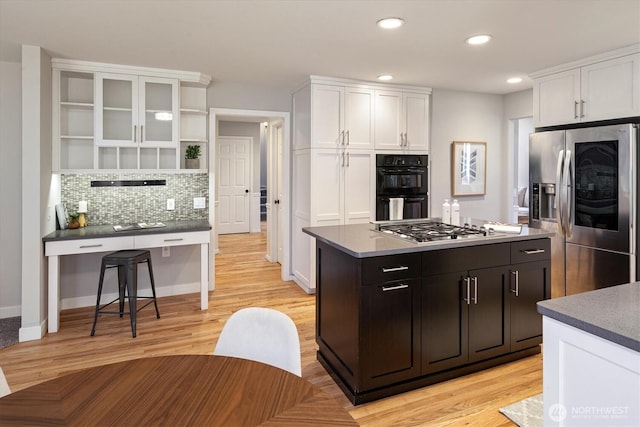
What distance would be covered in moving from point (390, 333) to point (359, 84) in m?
3.09

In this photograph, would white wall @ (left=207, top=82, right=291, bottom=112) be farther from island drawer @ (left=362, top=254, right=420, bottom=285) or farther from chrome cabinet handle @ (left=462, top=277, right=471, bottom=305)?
chrome cabinet handle @ (left=462, top=277, right=471, bottom=305)

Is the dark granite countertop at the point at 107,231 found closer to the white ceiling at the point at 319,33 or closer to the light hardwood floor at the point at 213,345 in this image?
the light hardwood floor at the point at 213,345

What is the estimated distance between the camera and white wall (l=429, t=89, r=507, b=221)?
5.18 metres

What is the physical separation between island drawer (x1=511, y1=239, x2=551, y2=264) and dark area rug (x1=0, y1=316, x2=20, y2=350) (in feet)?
13.0

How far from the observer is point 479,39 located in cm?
311

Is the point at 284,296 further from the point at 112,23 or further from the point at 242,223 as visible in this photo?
the point at 242,223

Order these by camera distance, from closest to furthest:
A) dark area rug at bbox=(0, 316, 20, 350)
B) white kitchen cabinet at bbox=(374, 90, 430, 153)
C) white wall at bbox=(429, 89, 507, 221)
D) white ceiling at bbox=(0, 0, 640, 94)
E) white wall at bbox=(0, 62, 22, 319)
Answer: white ceiling at bbox=(0, 0, 640, 94), dark area rug at bbox=(0, 316, 20, 350), white wall at bbox=(0, 62, 22, 319), white kitchen cabinet at bbox=(374, 90, 430, 153), white wall at bbox=(429, 89, 507, 221)

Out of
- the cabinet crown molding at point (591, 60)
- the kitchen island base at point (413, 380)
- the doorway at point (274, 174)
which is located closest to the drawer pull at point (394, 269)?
the kitchen island base at point (413, 380)

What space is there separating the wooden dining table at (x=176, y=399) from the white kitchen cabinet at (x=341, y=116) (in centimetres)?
331

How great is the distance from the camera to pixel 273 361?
152 cm

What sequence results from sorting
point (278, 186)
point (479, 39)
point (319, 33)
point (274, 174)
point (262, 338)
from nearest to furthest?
point (262, 338) → point (319, 33) → point (479, 39) → point (278, 186) → point (274, 174)

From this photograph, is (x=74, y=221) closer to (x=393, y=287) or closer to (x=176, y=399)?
(x=393, y=287)

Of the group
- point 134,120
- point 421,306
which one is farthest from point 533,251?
point 134,120

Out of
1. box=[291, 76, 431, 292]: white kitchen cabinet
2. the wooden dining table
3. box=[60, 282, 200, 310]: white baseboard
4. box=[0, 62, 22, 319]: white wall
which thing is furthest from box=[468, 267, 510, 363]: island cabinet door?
box=[0, 62, 22, 319]: white wall
